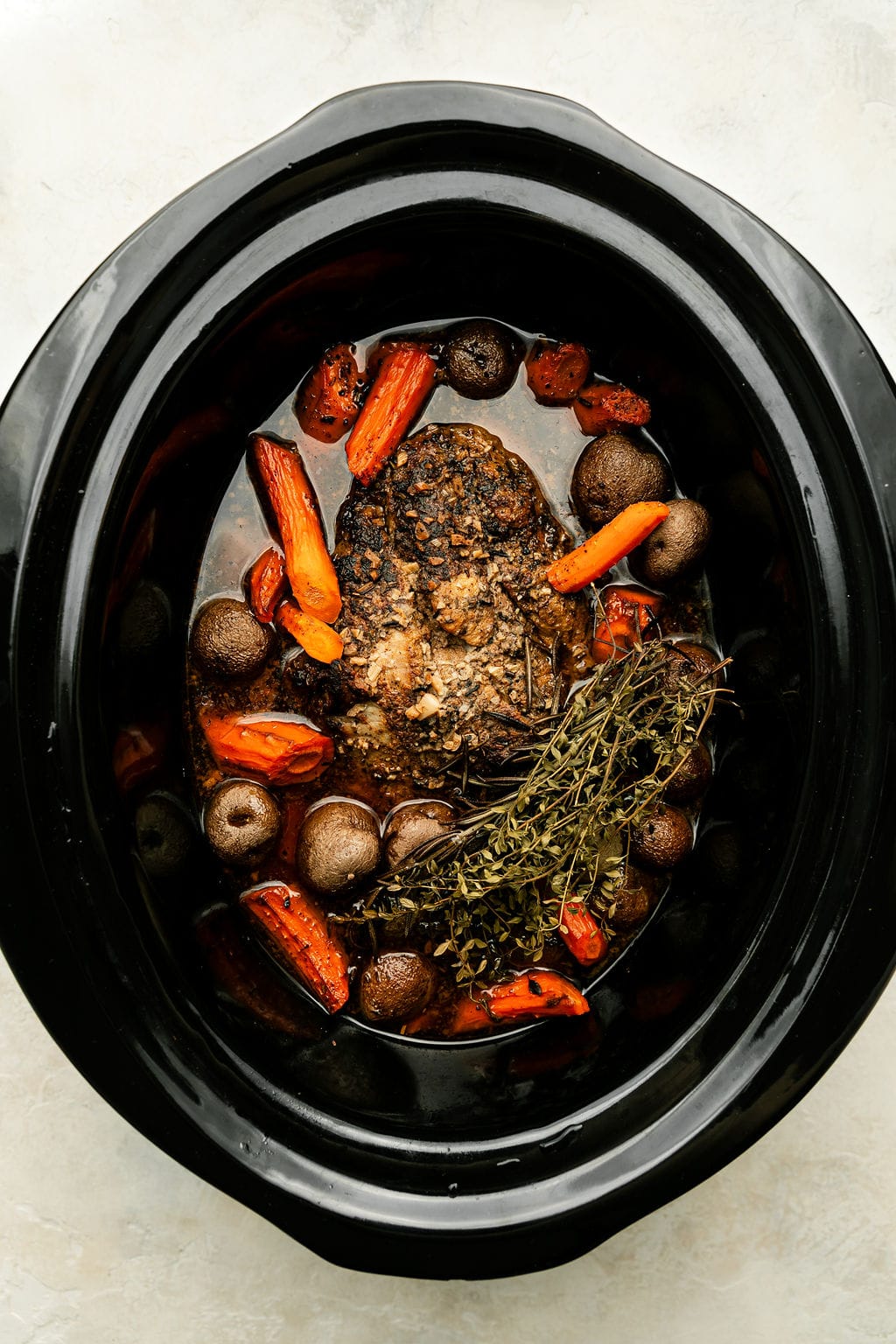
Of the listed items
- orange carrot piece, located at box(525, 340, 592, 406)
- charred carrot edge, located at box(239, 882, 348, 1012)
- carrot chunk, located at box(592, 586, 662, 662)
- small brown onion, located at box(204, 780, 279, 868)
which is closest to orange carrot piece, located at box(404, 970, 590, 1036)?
charred carrot edge, located at box(239, 882, 348, 1012)

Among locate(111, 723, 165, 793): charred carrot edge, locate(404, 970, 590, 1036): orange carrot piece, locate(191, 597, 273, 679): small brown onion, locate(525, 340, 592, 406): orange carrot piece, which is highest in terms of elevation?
locate(525, 340, 592, 406): orange carrot piece

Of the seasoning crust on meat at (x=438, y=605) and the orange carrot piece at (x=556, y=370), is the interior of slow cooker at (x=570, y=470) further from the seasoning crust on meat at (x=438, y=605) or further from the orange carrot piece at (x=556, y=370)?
the seasoning crust on meat at (x=438, y=605)

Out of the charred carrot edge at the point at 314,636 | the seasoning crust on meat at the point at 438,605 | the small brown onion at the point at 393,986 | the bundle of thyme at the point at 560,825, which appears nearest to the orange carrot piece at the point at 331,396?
the seasoning crust on meat at the point at 438,605

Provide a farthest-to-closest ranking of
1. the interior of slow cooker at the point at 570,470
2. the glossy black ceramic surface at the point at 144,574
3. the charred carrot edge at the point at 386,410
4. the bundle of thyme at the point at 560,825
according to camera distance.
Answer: the charred carrot edge at the point at 386,410
the bundle of thyme at the point at 560,825
the interior of slow cooker at the point at 570,470
the glossy black ceramic surface at the point at 144,574

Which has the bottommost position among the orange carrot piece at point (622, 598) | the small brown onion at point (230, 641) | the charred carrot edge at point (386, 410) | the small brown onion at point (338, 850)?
the small brown onion at point (338, 850)

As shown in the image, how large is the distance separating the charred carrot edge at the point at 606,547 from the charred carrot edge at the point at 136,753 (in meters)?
0.84

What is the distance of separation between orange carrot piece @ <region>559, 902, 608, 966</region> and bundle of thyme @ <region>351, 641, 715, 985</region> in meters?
0.03

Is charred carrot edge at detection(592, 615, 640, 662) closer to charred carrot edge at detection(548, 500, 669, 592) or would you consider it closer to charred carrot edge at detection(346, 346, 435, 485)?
charred carrot edge at detection(548, 500, 669, 592)

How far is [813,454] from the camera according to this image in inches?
64.4

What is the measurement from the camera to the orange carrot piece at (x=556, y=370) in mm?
2061

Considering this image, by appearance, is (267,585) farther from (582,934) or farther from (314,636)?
(582,934)

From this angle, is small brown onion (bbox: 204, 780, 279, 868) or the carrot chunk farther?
the carrot chunk

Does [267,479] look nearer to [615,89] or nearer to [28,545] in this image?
[28,545]

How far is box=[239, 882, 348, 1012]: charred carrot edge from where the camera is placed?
6.77ft
